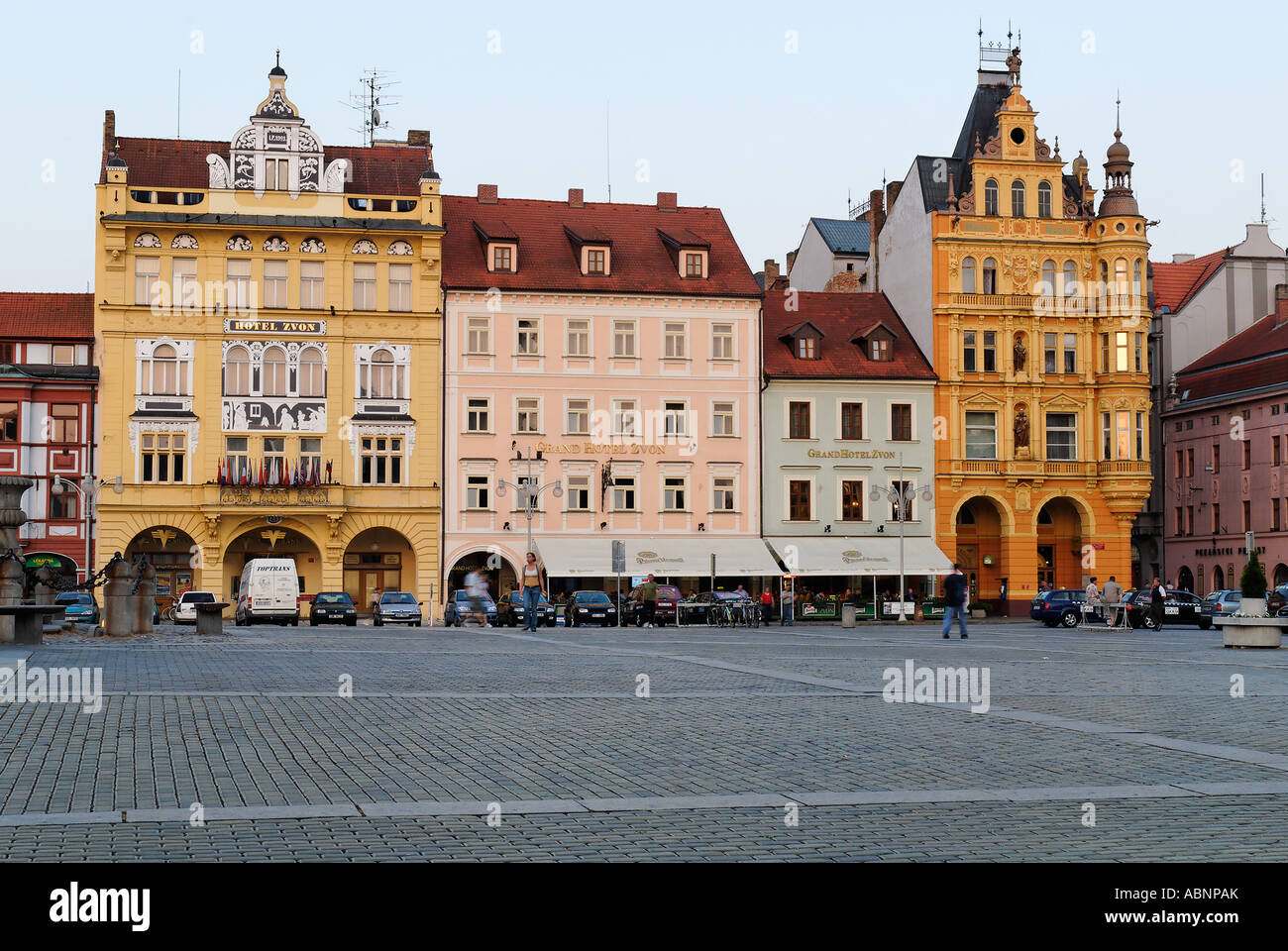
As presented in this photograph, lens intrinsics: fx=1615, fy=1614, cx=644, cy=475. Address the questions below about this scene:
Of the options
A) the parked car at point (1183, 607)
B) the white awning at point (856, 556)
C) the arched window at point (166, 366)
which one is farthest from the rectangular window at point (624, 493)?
the parked car at point (1183, 607)

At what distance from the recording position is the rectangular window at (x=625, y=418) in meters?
67.2

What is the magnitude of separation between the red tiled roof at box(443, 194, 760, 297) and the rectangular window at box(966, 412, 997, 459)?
11.2m

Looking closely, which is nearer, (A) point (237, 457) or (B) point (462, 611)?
(B) point (462, 611)

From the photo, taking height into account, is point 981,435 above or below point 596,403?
below

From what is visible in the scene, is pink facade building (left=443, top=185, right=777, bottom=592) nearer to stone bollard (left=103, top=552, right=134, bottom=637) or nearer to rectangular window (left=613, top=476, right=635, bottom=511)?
rectangular window (left=613, top=476, right=635, bottom=511)

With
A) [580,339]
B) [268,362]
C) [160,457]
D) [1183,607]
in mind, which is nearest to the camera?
[1183,607]

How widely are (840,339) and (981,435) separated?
24.5ft

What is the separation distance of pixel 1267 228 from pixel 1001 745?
83.5 m

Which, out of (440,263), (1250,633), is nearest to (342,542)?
(440,263)

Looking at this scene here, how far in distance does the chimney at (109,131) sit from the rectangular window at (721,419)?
88.4 feet

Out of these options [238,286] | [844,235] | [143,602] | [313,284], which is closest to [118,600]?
[143,602]

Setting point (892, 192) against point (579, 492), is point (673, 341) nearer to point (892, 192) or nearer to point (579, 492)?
point (579, 492)

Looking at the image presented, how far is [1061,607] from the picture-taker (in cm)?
5925

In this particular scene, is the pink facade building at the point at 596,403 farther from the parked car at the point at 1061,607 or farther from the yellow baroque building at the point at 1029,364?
the parked car at the point at 1061,607
